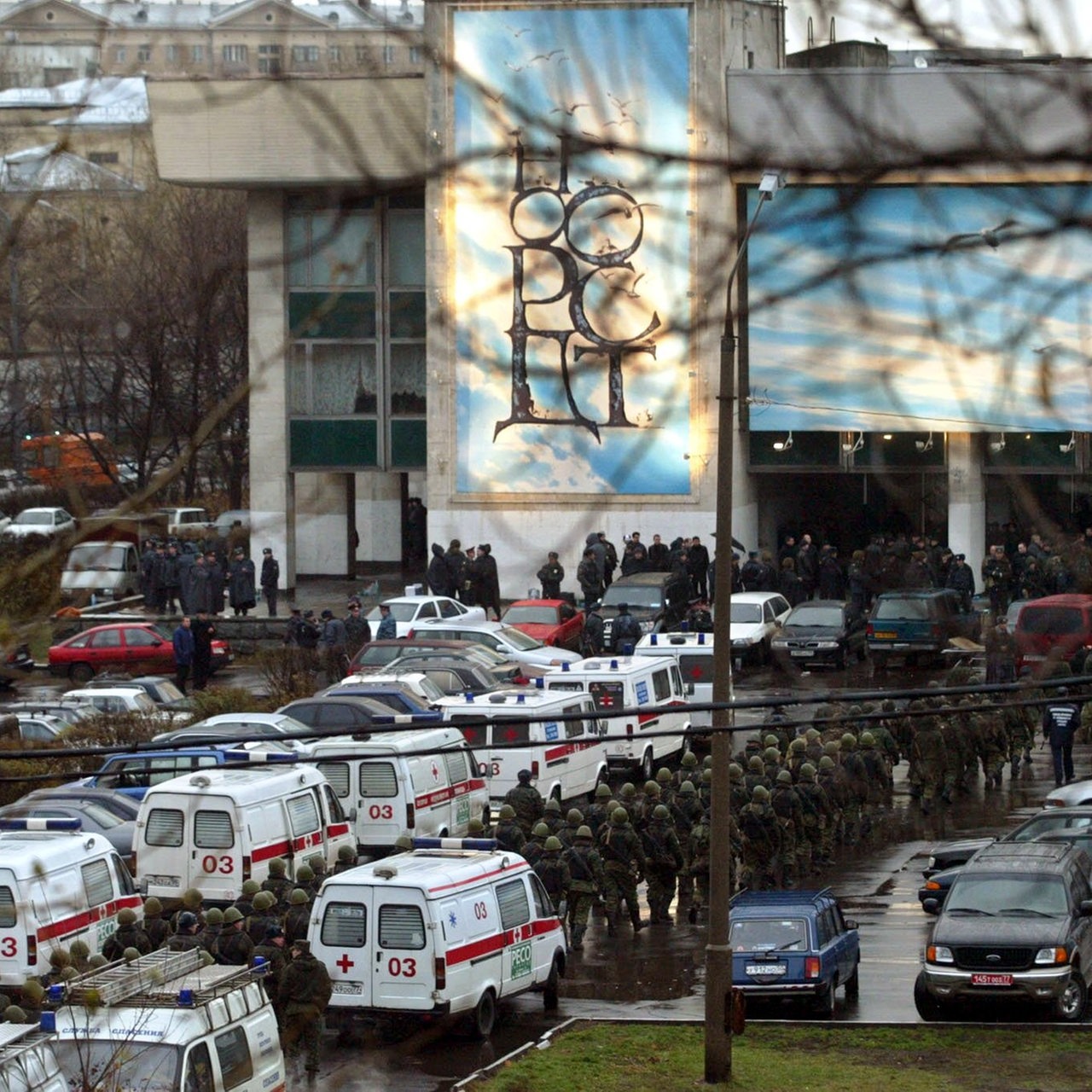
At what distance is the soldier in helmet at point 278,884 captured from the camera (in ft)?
58.2

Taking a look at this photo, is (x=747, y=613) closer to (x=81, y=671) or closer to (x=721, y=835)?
(x=81, y=671)

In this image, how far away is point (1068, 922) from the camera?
661 inches

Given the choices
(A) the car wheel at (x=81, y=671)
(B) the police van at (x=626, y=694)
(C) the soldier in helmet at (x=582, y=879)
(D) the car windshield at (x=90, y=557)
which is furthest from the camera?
(A) the car wheel at (x=81, y=671)

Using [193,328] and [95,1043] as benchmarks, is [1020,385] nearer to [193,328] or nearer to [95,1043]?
[193,328]

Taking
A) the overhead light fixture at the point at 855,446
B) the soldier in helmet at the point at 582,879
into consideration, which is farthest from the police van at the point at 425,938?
the overhead light fixture at the point at 855,446

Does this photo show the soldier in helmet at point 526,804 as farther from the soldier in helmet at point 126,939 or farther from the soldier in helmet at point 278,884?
the soldier in helmet at point 126,939

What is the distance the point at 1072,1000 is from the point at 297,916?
6494 millimetres

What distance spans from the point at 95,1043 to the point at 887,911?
33.7 feet

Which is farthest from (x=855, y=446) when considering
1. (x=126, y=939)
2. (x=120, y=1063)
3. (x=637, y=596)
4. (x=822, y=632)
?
(x=120, y=1063)

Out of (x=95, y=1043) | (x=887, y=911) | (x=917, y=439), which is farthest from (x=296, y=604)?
(x=917, y=439)

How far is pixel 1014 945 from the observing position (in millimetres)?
16625

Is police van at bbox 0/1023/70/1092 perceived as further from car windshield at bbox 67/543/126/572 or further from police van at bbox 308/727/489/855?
police van at bbox 308/727/489/855

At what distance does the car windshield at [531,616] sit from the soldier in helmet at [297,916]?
18.7 metres

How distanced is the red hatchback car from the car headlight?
20.6m
